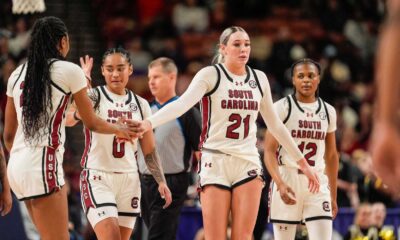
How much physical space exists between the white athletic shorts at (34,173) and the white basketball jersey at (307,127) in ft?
8.88

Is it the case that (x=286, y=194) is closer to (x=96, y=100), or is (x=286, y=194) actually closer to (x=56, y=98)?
(x=96, y=100)

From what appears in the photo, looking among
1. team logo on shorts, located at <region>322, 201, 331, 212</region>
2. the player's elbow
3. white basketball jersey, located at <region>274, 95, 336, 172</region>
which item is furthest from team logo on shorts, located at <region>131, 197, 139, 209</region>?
team logo on shorts, located at <region>322, 201, 331, 212</region>

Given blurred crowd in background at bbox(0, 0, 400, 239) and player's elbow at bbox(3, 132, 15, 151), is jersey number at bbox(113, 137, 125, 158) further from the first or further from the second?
blurred crowd in background at bbox(0, 0, 400, 239)

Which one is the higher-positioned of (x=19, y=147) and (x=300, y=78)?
(x=300, y=78)

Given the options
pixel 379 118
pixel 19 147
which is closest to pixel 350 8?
pixel 19 147

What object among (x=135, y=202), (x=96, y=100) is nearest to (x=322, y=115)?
(x=135, y=202)

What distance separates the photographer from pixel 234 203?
23.0ft

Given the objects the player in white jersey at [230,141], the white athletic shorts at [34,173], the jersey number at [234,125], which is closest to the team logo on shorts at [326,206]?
the player in white jersey at [230,141]

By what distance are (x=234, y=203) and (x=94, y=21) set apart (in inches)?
415

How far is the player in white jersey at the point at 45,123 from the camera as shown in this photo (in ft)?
19.8

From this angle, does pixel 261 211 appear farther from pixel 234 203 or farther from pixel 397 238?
pixel 234 203

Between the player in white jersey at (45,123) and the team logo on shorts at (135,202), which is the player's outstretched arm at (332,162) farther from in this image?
the player in white jersey at (45,123)

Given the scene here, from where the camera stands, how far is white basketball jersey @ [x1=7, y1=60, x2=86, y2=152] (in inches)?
239

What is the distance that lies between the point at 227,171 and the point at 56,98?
1735mm
